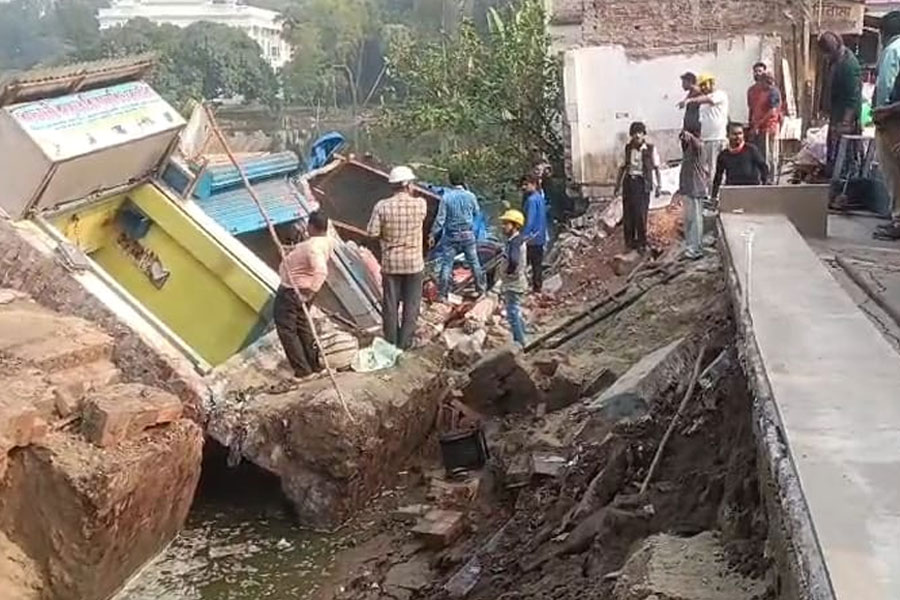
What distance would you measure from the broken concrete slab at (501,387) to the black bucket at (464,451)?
1.83 feet

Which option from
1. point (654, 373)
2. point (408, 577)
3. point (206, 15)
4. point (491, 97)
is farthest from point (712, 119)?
point (206, 15)

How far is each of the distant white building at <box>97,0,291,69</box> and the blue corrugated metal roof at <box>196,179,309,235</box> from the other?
56565mm

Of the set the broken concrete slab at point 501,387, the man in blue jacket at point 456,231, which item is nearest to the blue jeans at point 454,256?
the man in blue jacket at point 456,231

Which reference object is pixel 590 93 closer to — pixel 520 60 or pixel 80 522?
pixel 520 60

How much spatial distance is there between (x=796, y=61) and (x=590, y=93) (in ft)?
9.21

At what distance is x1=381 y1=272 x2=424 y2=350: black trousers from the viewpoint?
9.64 meters

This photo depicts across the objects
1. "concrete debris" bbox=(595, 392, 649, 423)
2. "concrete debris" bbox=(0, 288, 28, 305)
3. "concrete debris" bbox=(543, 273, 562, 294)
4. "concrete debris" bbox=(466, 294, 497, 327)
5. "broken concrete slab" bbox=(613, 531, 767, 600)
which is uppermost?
"broken concrete slab" bbox=(613, 531, 767, 600)

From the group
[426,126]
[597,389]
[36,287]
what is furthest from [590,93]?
[36,287]

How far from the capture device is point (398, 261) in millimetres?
9469

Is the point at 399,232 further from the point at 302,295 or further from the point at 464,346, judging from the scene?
the point at 464,346

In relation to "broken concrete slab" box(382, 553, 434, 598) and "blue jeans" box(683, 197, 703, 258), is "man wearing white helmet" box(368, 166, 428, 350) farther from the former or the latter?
"broken concrete slab" box(382, 553, 434, 598)

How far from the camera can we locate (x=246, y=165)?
11992 mm

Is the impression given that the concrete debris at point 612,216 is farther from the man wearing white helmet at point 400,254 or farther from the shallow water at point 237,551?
the shallow water at point 237,551

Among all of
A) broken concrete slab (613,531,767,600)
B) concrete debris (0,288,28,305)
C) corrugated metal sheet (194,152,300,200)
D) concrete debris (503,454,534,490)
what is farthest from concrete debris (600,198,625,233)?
broken concrete slab (613,531,767,600)
